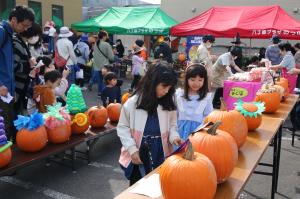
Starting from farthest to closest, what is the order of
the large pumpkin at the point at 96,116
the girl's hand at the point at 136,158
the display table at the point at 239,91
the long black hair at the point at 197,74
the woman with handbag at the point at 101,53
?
the woman with handbag at the point at 101,53 → the display table at the point at 239,91 → the large pumpkin at the point at 96,116 → the long black hair at the point at 197,74 → the girl's hand at the point at 136,158

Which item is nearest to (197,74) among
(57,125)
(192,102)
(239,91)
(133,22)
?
(192,102)

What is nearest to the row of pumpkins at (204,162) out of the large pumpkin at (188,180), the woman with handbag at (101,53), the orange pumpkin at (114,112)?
the large pumpkin at (188,180)

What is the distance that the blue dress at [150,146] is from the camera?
2672 millimetres

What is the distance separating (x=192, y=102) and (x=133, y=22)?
40.0 ft

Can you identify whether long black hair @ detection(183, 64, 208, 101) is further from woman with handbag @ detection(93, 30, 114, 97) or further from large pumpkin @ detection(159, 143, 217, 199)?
woman with handbag @ detection(93, 30, 114, 97)

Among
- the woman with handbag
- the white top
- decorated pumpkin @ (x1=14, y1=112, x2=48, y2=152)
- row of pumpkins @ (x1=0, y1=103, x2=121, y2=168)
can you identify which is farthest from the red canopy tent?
decorated pumpkin @ (x1=14, y1=112, x2=48, y2=152)

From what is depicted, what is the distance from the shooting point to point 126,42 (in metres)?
24.8

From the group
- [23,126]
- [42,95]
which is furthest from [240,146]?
[42,95]

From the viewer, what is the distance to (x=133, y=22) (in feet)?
49.5

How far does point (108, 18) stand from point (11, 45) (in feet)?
41.5

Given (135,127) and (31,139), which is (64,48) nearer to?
(31,139)

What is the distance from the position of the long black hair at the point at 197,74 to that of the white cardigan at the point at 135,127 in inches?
28.8

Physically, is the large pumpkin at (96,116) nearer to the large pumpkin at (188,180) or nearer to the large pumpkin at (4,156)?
the large pumpkin at (4,156)

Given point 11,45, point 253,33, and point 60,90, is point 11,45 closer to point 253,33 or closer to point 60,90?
point 60,90
